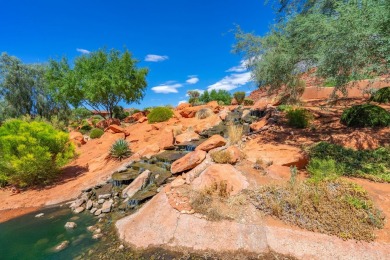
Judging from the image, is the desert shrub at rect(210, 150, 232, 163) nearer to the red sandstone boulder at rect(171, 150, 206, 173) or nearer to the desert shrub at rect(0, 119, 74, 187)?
the red sandstone boulder at rect(171, 150, 206, 173)

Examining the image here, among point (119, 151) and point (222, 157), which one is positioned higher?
point (119, 151)

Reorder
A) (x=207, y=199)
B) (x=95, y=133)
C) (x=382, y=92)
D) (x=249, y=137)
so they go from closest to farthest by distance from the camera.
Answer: (x=207, y=199) → (x=249, y=137) → (x=382, y=92) → (x=95, y=133)

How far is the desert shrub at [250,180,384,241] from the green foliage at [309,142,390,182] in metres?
1.53

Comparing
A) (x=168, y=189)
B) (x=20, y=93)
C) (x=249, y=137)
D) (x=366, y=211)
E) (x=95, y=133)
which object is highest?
(x=20, y=93)

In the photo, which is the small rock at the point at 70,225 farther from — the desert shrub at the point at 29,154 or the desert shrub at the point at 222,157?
the desert shrub at the point at 222,157

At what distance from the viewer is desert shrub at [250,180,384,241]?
16.2 feet

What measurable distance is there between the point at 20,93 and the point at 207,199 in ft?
95.2

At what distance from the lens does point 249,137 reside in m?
11.4

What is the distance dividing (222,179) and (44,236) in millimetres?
6061

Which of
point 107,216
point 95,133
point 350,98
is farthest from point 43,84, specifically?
point 350,98

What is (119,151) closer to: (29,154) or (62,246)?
(29,154)

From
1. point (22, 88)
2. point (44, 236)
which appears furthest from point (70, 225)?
point (22, 88)

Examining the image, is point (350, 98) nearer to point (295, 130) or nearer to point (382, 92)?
point (382, 92)

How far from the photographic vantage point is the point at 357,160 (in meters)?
7.80
